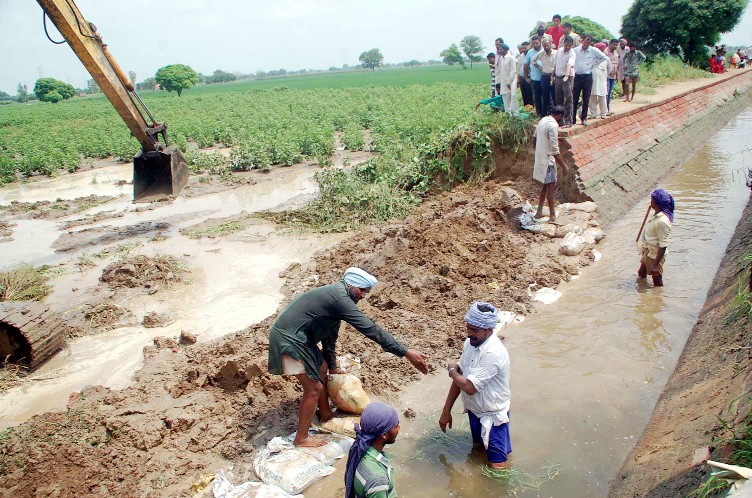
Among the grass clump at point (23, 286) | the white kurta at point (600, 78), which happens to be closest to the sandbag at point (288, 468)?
the grass clump at point (23, 286)

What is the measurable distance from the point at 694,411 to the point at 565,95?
7908 millimetres

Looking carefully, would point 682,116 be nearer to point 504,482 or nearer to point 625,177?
point 625,177

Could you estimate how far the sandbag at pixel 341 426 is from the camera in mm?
4766

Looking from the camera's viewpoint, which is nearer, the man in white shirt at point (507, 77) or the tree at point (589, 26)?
the man in white shirt at point (507, 77)

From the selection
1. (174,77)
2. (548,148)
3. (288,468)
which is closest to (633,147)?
(548,148)

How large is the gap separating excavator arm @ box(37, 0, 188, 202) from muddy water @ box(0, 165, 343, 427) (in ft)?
3.73

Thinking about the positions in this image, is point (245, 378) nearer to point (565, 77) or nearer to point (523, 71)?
point (565, 77)

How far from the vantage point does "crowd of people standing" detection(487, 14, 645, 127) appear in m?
10.4

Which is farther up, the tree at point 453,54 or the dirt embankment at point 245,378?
the tree at point 453,54

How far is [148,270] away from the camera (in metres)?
8.74

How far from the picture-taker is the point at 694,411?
4055 millimetres

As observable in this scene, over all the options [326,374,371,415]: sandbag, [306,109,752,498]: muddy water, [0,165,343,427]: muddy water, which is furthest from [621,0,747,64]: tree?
[326,374,371,415]: sandbag

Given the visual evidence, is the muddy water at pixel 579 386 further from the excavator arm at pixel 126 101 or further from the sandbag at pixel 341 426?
the excavator arm at pixel 126 101

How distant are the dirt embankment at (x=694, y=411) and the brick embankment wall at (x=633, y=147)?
501 centimetres
